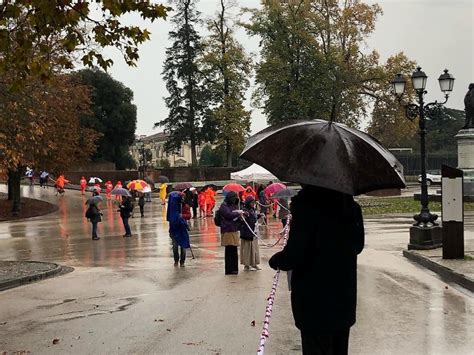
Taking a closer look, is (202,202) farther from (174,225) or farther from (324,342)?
(324,342)

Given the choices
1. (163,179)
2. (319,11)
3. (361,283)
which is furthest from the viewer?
(319,11)

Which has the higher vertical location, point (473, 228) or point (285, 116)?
point (285, 116)

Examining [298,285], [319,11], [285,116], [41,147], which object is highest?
[319,11]

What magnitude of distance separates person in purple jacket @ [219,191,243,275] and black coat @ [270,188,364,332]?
31.4 feet

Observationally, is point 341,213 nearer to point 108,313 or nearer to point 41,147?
point 108,313

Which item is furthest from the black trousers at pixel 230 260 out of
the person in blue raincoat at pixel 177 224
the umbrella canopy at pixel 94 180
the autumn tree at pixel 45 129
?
the umbrella canopy at pixel 94 180

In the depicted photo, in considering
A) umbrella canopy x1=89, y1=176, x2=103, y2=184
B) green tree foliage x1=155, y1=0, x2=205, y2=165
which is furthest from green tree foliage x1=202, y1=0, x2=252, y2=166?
umbrella canopy x1=89, y1=176, x2=103, y2=184

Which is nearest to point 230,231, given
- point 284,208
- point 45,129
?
point 284,208

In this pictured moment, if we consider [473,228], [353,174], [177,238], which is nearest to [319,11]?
[473,228]

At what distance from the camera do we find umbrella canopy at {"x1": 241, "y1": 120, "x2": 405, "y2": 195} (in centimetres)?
474

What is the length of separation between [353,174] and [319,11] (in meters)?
63.2

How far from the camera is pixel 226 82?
7306cm

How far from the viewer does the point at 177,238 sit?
1625 centimetres

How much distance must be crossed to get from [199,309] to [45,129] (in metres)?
30.0
